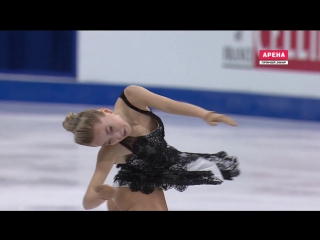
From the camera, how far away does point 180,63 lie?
23.0 feet

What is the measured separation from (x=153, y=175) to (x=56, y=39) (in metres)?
5.62

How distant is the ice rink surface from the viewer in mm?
3203

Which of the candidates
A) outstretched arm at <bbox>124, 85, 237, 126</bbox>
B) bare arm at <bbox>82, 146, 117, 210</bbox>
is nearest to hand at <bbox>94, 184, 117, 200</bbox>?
bare arm at <bbox>82, 146, 117, 210</bbox>

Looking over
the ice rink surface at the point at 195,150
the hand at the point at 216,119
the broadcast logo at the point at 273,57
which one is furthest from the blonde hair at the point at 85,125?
the broadcast logo at the point at 273,57

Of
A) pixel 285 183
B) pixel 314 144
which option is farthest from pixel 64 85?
pixel 285 183

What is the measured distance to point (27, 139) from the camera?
4.95 metres

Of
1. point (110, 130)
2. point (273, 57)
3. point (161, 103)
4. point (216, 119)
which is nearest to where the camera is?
point (216, 119)

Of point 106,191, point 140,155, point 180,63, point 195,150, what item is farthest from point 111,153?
point 180,63

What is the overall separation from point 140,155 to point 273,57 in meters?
4.66

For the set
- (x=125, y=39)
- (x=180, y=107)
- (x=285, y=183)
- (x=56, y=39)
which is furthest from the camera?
(x=56, y=39)

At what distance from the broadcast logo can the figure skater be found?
3979 mm

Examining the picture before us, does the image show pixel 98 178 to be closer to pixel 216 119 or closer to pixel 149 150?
pixel 149 150

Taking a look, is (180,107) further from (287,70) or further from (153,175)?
(287,70)

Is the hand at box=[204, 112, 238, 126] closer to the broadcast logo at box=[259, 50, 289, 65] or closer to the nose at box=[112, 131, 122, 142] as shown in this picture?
the nose at box=[112, 131, 122, 142]
